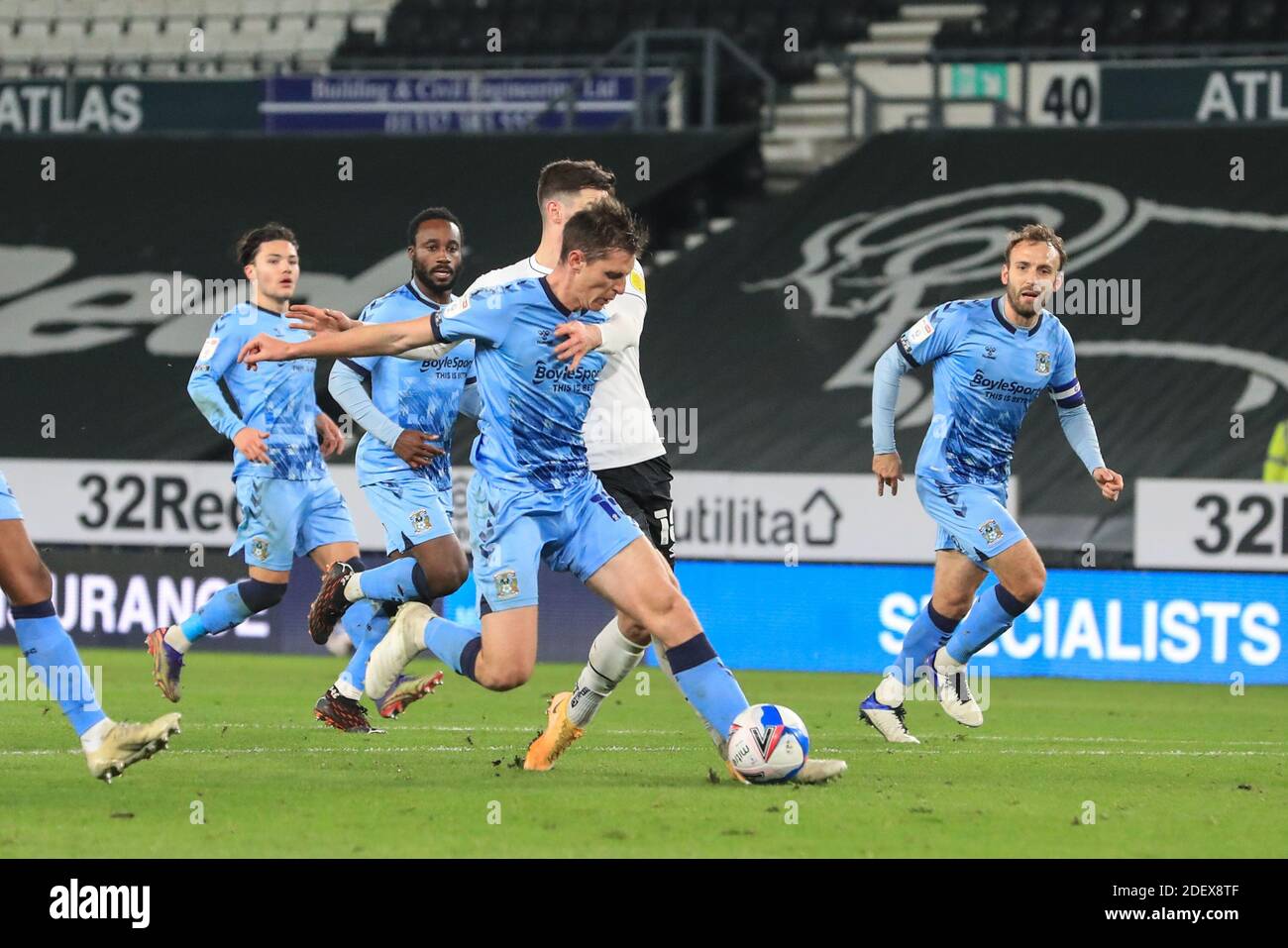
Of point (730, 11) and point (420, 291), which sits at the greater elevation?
point (730, 11)

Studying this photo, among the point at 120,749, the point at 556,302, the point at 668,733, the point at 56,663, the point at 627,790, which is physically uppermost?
the point at 556,302

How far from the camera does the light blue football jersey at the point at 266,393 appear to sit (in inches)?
388

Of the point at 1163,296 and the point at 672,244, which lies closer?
the point at 1163,296

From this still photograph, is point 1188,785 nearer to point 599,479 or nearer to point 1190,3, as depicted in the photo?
point 599,479

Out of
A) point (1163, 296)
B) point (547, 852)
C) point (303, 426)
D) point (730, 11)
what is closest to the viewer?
point (547, 852)

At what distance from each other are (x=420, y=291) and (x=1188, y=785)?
3811mm

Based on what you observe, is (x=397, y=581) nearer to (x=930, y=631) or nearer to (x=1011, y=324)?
(x=930, y=631)

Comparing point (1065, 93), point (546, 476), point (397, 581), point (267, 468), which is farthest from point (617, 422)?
point (1065, 93)

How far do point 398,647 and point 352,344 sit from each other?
161cm

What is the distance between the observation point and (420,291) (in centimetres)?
902

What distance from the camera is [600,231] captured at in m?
6.82

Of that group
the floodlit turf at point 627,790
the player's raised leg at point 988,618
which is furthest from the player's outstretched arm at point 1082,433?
the floodlit turf at point 627,790

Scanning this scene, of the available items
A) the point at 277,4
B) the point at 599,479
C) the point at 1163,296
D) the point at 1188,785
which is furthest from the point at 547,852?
the point at 277,4

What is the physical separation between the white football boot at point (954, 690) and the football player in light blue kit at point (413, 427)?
2.22m
